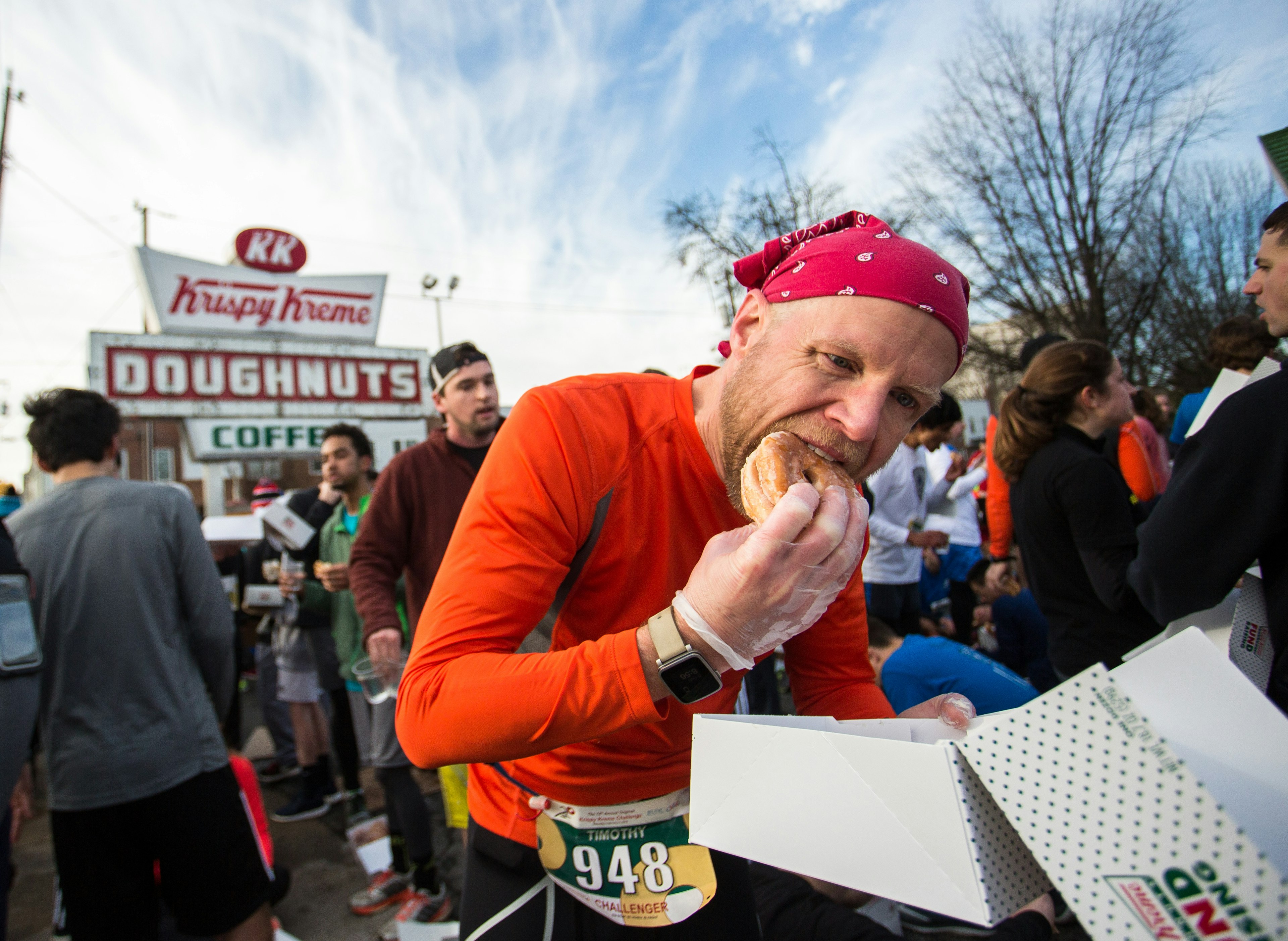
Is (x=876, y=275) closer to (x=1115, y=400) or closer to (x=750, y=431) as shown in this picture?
(x=750, y=431)

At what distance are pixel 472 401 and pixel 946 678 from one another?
2.53m

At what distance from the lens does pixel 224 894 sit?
94.1 inches

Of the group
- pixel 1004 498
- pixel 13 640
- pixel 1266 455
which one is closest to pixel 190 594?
pixel 13 640

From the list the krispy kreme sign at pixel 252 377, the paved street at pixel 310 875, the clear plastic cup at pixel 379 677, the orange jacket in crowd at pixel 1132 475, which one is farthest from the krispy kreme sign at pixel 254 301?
the orange jacket in crowd at pixel 1132 475

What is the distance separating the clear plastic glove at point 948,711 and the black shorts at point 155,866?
2577 mm

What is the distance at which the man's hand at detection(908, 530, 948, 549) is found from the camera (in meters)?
4.96

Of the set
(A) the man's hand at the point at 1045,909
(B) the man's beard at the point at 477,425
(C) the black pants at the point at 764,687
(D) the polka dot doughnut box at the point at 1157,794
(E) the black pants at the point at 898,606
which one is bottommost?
(A) the man's hand at the point at 1045,909

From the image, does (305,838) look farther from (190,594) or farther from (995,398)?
(995,398)

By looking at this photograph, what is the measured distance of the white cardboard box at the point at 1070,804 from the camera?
624mm

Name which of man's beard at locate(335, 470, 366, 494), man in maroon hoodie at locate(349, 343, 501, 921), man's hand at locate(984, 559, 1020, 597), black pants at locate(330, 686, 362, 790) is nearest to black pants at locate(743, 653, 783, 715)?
man's hand at locate(984, 559, 1020, 597)

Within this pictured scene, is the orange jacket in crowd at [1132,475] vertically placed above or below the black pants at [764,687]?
above

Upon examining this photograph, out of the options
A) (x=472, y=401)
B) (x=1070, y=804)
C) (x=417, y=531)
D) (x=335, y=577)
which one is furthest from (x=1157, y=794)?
(x=335, y=577)

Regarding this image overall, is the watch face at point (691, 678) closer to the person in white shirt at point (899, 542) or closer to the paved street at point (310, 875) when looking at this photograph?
→ the paved street at point (310, 875)

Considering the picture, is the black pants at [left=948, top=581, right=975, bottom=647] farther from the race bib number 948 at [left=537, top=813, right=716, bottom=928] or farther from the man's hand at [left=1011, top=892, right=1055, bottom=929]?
the race bib number 948 at [left=537, top=813, right=716, bottom=928]
